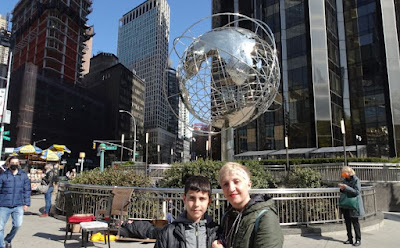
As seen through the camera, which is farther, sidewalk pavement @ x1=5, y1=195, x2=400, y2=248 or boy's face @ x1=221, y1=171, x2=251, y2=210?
sidewalk pavement @ x1=5, y1=195, x2=400, y2=248

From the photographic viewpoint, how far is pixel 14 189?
5773 millimetres

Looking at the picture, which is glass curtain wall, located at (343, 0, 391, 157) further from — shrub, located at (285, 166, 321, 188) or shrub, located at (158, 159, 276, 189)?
shrub, located at (158, 159, 276, 189)

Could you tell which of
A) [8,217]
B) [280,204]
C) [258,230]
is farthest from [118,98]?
[258,230]

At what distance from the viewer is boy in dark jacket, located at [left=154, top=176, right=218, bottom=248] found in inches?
87.7

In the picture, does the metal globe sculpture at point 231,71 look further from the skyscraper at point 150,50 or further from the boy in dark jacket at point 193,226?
the skyscraper at point 150,50

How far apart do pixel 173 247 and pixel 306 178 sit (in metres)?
9.65

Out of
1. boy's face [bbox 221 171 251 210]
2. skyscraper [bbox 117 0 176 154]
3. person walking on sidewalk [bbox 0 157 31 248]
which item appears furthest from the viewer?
skyscraper [bbox 117 0 176 154]

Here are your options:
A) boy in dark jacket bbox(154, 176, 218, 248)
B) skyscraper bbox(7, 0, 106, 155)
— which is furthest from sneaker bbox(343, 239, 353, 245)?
skyscraper bbox(7, 0, 106, 155)

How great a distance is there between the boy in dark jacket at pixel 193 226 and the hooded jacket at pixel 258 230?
261 mm

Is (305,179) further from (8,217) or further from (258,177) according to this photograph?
(8,217)

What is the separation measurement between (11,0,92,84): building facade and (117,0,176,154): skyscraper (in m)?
56.7

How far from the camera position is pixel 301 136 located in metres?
32.9

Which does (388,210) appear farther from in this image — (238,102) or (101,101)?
(101,101)

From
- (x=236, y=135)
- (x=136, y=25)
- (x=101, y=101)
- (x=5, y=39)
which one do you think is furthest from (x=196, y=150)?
(x=136, y=25)
